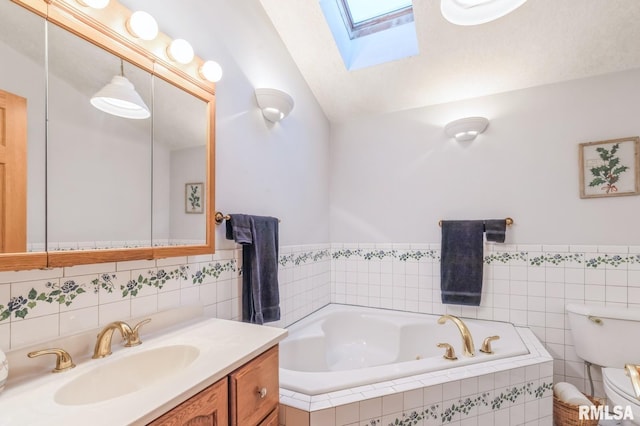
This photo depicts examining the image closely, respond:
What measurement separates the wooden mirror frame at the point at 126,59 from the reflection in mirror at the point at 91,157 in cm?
3

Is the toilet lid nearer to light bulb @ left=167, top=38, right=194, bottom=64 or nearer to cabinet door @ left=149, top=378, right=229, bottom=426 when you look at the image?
cabinet door @ left=149, top=378, right=229, bottom=426

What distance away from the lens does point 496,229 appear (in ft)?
7.37

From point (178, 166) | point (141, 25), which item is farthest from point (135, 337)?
point (141, 25)

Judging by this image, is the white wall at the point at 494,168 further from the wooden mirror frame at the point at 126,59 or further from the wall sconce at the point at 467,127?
the wooden mirror frame at the point at 126,59

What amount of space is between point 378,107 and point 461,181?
0.95 metres

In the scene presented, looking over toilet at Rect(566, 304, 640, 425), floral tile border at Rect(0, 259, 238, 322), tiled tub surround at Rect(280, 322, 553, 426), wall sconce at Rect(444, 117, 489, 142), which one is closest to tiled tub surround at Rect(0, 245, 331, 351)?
floral tile border at Rect(0, 259, 238, 322)

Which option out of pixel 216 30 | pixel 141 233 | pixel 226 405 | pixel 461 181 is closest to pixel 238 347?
pixel 226 405

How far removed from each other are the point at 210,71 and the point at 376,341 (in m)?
2.21

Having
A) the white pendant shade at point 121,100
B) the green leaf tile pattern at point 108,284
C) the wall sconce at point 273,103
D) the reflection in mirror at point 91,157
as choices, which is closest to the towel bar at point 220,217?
the green leaf tile pattern at point 108,284

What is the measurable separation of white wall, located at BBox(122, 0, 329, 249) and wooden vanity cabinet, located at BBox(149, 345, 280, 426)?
29.0 inches

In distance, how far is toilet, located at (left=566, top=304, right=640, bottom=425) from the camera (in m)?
1.84

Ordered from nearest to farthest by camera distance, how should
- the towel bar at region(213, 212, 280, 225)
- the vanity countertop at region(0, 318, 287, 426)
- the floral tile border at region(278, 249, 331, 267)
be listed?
the vanity countertop at region(0, 318, 287, 426) → the towel bar at region(213, 212, 280, 225) → the floral tile border at region(278, 249, 331, 267)

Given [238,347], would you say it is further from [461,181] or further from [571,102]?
[571,102]

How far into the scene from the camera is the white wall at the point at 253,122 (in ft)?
5.09
